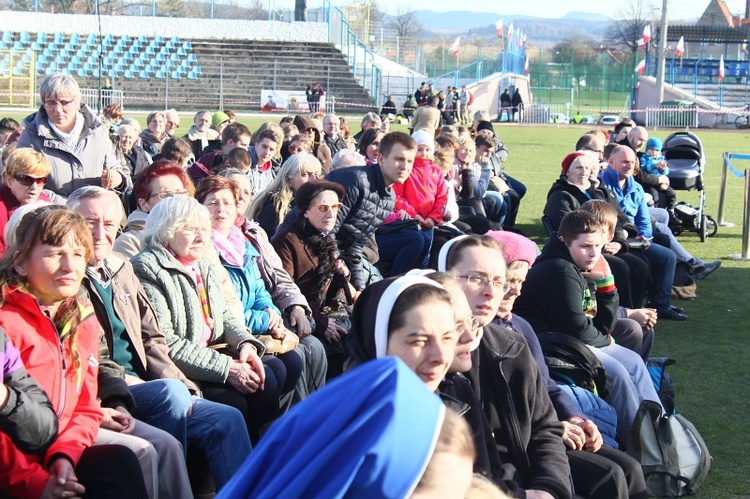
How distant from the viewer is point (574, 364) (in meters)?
4.95

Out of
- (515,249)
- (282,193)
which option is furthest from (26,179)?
(515,249)

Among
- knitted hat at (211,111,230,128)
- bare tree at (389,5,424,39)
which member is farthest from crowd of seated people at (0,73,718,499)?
bare tree at (389,5,424,39)

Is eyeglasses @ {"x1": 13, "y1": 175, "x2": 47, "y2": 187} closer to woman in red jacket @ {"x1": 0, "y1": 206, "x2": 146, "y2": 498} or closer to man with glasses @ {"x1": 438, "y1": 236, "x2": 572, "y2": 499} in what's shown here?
woman in red jacket @ {"x1": 0, "y1": 206, "x2": 146, "y2": 498}

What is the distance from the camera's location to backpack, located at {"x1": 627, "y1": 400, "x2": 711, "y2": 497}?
4.79 metres

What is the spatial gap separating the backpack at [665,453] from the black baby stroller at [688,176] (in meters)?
8.10

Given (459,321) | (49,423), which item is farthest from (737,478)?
(49,423)

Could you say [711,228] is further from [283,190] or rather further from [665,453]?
[665,453]

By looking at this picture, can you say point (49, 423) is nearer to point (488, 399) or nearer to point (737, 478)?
point (488, 399)

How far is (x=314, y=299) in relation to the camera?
6215 mm

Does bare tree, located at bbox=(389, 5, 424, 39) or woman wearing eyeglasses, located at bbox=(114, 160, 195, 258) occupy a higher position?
bare tree, located at bbox=(389, 5, 424, 39)

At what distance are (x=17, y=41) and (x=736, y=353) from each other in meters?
45.4

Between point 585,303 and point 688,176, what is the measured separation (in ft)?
27.0

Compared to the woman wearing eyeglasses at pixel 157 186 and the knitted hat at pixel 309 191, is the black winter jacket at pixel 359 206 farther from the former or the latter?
the woman wearing eyeglasses at pixel 157 186

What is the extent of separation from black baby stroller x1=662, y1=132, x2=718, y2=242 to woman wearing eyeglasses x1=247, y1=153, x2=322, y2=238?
6.89 meters
